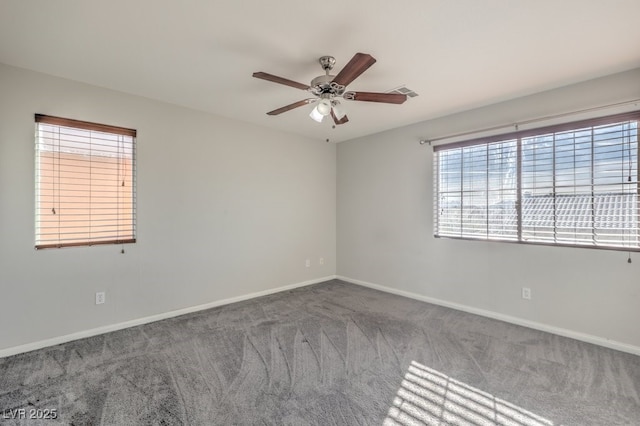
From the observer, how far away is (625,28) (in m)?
1.99

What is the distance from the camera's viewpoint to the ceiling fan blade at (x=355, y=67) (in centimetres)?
180

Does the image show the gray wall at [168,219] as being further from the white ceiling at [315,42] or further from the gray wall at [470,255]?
the gray wall at [470,255]

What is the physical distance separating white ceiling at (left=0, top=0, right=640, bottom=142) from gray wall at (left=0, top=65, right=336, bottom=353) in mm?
375

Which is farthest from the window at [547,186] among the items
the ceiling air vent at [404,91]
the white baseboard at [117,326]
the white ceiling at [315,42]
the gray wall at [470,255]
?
the white baseboard at [117,326]

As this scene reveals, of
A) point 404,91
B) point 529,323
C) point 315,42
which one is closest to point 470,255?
point 529,323

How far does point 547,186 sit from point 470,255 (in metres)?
1.11

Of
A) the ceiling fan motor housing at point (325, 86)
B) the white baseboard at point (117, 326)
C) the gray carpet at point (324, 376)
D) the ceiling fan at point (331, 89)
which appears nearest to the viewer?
the gray carpet at point (324, 376)

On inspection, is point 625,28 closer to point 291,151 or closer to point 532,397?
point 532,397

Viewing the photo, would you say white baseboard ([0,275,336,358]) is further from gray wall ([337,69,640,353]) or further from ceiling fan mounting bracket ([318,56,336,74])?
ceiling fan mounting bracket ([318,56,336,74])

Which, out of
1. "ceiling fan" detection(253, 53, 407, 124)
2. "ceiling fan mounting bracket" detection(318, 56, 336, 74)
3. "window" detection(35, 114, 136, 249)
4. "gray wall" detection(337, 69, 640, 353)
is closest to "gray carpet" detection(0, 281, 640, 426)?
"gray wall" detection(337, 69, 640, 353)

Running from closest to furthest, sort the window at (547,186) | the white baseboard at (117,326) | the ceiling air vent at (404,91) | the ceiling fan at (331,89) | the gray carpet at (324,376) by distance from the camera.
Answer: the gray carpet at (324,376) < the ceiling fan at (331,89) < the white baseboard at (117,326) < the window at (547,186) < the ceiling air vent at (404,91)

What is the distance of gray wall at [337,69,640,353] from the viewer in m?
2.68

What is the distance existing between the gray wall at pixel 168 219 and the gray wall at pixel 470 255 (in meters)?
0.74

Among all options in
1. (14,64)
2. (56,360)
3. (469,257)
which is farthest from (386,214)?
(14,64)
